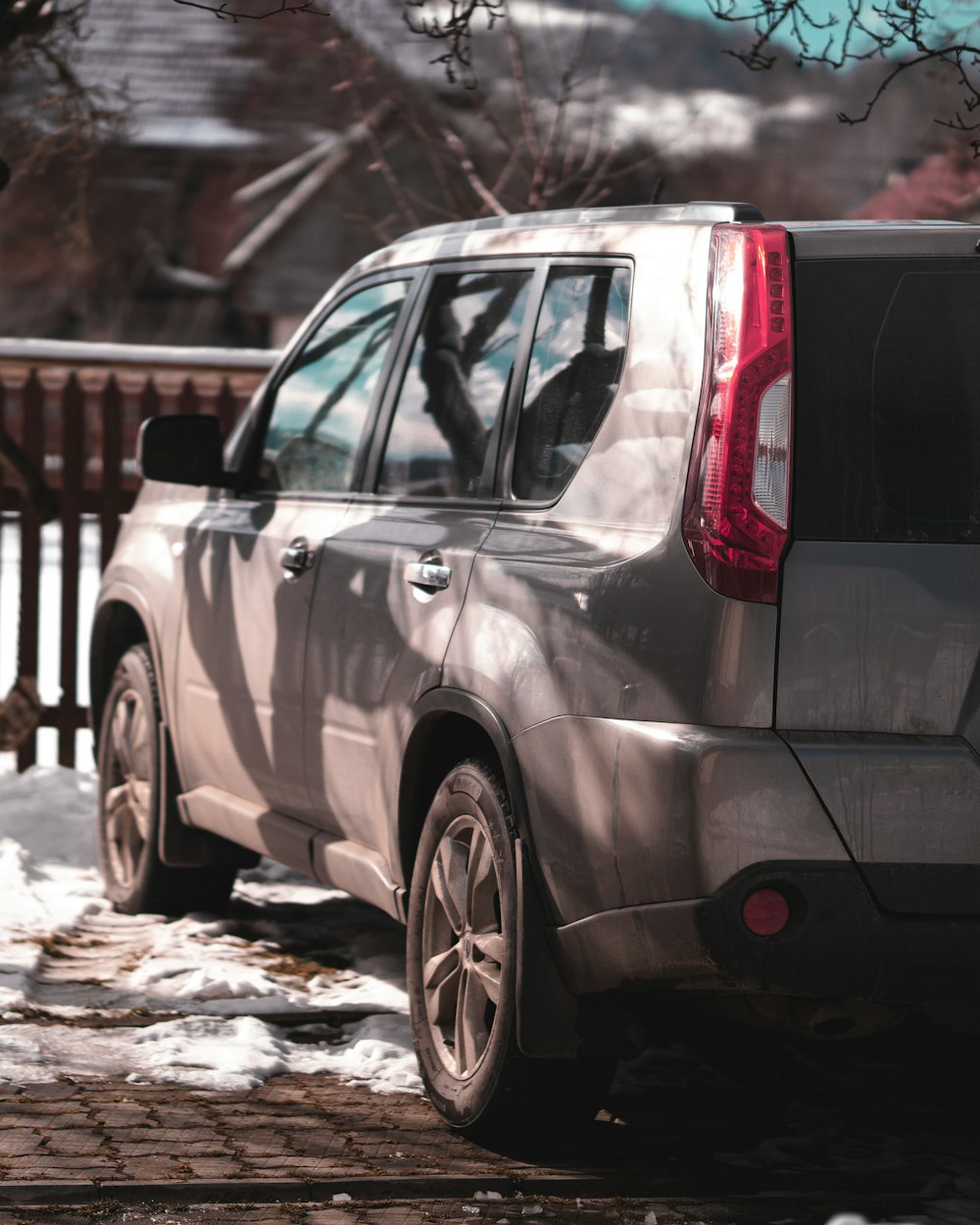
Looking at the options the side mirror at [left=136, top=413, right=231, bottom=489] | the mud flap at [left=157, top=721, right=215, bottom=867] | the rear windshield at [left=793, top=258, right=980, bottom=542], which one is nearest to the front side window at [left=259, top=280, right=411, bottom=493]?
the side mirror at [left=136, top=413, right=231, bottom=489]

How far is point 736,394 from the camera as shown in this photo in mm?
3564

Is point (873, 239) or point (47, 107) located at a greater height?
point (47, 107)

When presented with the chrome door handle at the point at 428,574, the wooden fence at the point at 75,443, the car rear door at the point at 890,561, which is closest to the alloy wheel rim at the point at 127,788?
the chrome door handle at the point at 428,574

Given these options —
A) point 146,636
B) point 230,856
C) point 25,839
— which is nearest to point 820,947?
point 230,856

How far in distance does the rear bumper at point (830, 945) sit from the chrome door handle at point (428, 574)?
1.10 m

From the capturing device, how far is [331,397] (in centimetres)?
538

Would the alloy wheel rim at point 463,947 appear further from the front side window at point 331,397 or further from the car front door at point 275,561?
the front side window at point 331,397

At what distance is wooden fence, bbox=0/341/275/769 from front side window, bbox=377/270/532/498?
4.25 m

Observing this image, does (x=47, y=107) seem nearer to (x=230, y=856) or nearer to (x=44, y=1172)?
(x=230, y=856)

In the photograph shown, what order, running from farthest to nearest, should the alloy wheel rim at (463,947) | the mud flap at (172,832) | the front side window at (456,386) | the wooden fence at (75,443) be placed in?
the wooden fence at (75,443) < the mud flap at (172,832) < the front side window at (456,386) < the alloy wheel rim at (463,947)

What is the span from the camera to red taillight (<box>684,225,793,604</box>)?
11.5ft

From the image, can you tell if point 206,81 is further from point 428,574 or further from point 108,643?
point 428,574

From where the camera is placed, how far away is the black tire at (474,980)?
13.1 ft

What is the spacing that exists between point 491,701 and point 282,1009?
5.69ft
